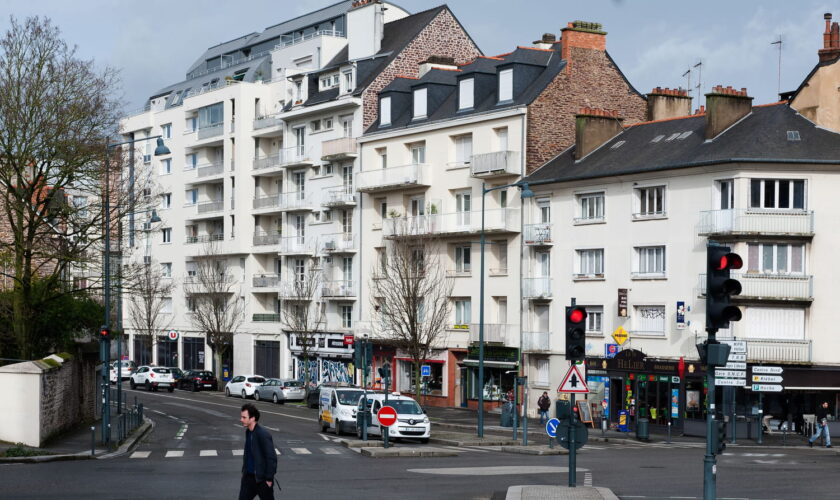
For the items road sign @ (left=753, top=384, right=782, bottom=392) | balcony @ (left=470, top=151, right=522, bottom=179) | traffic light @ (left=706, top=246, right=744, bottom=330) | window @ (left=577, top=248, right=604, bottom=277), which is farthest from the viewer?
balcony @ (left=470, top=151, right=522, bottom=179)

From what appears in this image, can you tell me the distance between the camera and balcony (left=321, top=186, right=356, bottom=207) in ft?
221

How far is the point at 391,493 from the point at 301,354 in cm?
A: 5173

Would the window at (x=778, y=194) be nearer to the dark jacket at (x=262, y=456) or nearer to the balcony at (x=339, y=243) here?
the balcony at (x=339, y=243)

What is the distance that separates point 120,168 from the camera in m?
40.5

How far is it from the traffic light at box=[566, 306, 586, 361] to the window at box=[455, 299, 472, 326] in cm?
3732

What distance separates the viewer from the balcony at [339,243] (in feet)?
223

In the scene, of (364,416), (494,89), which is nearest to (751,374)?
(364,416)

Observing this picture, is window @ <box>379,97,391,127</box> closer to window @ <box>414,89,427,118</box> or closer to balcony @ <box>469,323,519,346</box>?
window @ <box>414,89,427,118</box>

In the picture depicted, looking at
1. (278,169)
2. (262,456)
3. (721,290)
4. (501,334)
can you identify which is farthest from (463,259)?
(262,456)

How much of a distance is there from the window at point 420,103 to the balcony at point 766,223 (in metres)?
21.1

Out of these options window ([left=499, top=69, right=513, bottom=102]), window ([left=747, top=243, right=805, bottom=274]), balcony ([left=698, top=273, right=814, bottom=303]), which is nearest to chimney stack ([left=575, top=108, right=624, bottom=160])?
window ([left=499, top=69, right=513, bottom=102])

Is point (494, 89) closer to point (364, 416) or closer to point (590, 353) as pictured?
point (590, 353)

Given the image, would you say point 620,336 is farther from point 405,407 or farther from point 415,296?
point 405,407

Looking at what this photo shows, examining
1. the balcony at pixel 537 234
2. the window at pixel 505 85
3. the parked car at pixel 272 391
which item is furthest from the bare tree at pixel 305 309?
the window at pixel 505 85
